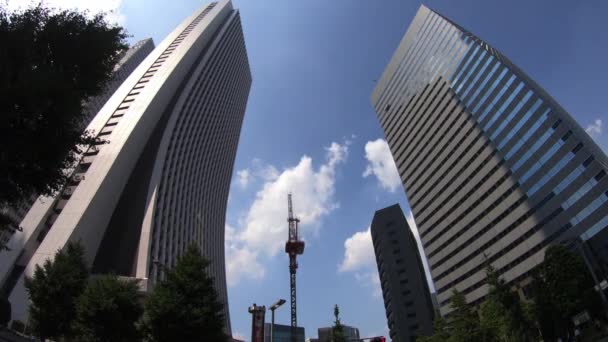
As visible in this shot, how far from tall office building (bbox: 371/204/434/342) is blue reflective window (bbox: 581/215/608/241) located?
59119mm

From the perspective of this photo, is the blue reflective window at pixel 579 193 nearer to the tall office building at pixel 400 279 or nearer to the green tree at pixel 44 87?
the tall office building at pixel 400 279

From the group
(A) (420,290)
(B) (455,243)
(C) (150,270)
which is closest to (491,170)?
(B) (455,243)

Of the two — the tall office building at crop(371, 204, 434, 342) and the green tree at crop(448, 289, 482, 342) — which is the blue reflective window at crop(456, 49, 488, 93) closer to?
the tall office building at crop(371, 204, 434, 342)

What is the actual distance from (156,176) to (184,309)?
43.1 m

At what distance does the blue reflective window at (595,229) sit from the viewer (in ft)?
168

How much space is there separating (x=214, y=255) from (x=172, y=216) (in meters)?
16.5

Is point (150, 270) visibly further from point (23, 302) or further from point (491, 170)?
point (491, 170)

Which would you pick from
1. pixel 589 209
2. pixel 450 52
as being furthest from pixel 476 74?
pixel 589 209

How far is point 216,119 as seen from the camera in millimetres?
85312

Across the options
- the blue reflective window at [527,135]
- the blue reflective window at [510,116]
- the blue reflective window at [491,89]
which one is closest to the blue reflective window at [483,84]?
the blue reflective window at [491,89]

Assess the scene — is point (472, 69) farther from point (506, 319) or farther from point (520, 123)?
point (506, 319)

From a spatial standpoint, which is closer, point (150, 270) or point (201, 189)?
point (150, 270)

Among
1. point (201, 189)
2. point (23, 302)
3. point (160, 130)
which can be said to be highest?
point (160, 130)

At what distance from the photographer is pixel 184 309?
18.6 m
